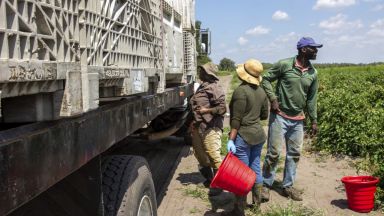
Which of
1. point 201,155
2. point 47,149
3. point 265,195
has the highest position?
point 47,149

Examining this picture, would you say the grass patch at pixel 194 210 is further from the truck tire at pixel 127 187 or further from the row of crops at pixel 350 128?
the row of crops at pixel 350 128

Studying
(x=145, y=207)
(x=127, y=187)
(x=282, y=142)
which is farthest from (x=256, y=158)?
(x=127, y=187)

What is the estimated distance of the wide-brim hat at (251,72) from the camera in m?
5.51

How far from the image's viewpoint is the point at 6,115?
2066 mm

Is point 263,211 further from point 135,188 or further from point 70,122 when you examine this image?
point 70,122

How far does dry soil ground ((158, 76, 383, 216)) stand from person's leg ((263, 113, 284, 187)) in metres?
0.31

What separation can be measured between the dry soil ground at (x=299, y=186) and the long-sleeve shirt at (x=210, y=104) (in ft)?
2.98

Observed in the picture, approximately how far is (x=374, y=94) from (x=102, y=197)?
10.5 metres

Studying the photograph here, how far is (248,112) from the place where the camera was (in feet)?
18.1

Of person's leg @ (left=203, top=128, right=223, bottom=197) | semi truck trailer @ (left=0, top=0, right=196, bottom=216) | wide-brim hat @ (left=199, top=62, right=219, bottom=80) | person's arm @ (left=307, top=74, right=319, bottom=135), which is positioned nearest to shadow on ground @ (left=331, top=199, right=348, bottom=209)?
person's arm @ (left=307, top=74, right=319, bottom=135)

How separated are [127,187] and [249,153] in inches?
104

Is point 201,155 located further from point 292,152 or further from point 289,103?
point 289,103

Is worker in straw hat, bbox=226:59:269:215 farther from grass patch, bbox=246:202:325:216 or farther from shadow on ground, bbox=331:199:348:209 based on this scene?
shadow on ground, bbox=331:199:348:209

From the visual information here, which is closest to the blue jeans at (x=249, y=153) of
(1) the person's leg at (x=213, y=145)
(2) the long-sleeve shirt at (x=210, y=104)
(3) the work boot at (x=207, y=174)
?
(1) the person's leg at (x=213, y=145)
